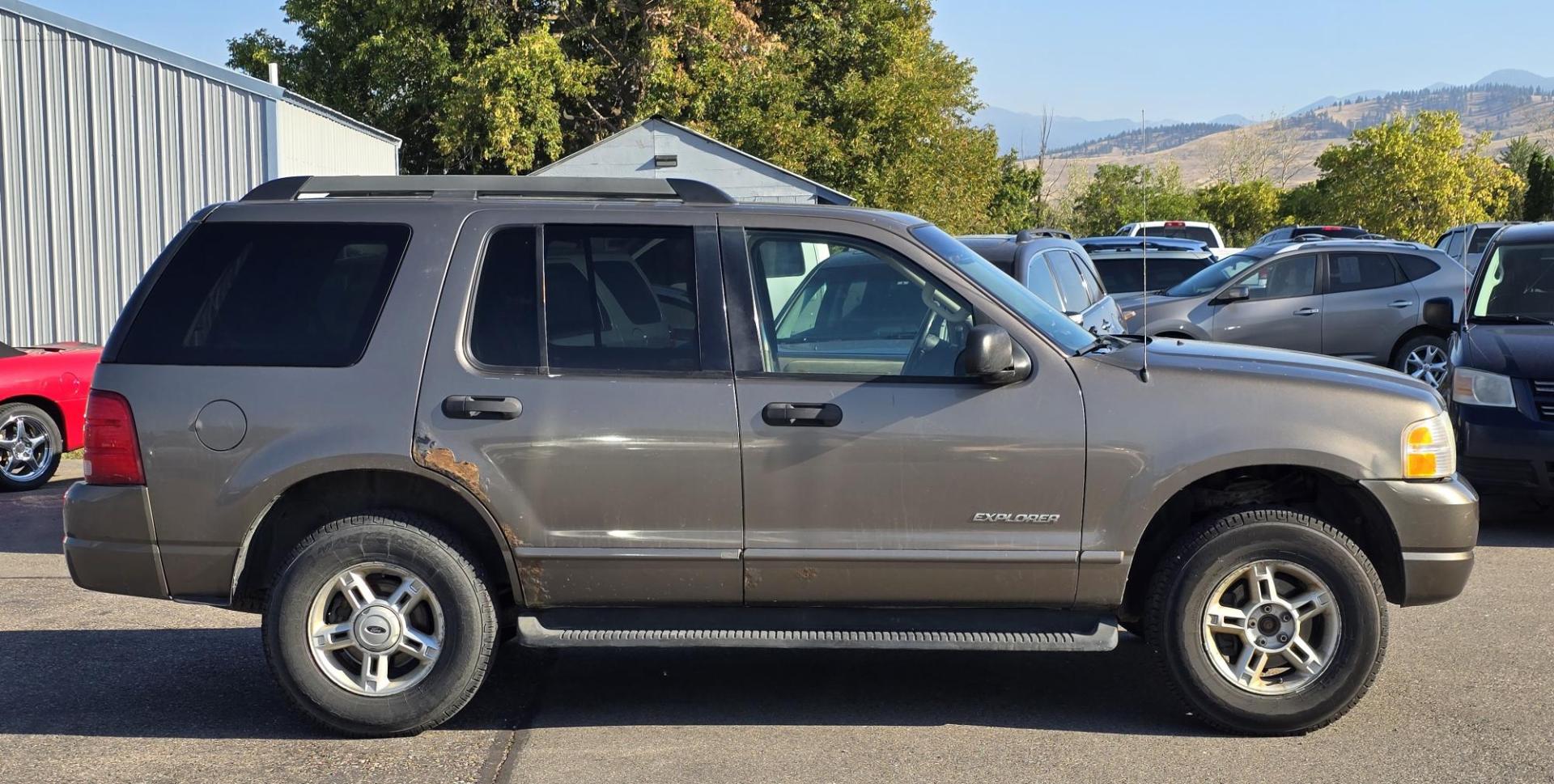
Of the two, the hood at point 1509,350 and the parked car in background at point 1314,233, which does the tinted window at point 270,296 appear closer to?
the hood at point 1509,350

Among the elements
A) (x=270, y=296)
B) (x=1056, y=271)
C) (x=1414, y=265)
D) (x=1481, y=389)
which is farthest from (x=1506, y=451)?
(x=1414, y=265)

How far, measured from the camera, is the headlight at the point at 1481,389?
28.2ft

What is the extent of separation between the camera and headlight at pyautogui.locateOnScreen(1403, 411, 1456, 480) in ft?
16.2

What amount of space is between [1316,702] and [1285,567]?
18.9 inches

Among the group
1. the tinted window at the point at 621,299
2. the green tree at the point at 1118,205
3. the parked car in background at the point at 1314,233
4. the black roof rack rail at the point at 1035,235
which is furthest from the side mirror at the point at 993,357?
the green tree at the point at 1118,205

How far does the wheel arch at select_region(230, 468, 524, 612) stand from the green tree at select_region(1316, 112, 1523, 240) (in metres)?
46.9

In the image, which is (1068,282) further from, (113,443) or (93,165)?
(93,165)

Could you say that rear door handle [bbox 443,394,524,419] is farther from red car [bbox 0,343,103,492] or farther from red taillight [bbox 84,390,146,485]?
red car [bbox 0,343,103,492]

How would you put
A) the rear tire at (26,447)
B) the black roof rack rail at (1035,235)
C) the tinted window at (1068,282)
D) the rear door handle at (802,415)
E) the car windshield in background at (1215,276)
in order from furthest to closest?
the car windshield in background at (1215,276) → the rear tire at (26,447) → the black roof rack rail at (1035,235) → the tinted window at (1068,282) → the rear door handle at (802,415)

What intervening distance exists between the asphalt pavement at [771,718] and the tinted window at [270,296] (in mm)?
1373

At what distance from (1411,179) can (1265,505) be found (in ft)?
151

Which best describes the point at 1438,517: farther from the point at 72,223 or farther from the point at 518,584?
the point at 72,223

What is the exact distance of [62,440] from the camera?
11.2 metres

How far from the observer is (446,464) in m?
4.91
